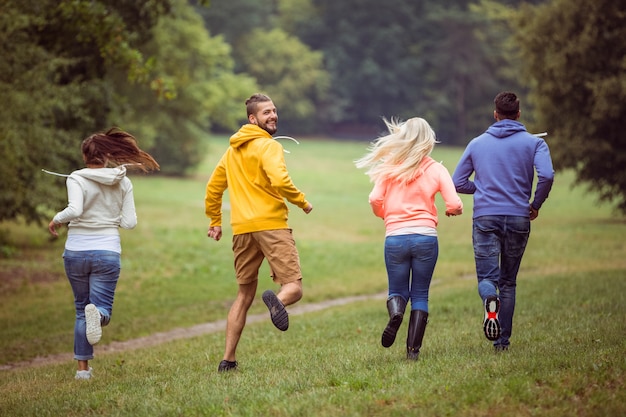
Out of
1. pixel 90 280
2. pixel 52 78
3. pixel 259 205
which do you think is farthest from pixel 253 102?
pixel 52 78

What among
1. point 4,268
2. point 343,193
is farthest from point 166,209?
point 4,268

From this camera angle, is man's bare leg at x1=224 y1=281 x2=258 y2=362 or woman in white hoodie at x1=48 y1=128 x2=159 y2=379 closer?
man's bare leg at x1=224 y1=281 x2=258 y2=362

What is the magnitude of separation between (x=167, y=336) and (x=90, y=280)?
5.75 metres

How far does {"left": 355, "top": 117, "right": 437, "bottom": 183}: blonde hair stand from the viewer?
22.7 feet

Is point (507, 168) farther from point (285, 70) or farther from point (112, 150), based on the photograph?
point (285, 70)

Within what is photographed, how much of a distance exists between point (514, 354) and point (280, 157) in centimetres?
252

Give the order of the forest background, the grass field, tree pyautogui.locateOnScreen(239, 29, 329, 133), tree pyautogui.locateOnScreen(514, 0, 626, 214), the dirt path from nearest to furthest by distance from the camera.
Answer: the grass field
the dirt path
the forest background
tree pyautogui.locateOnScreen(514, 0, 626, 214)
tree pyautogui.locateOnScreen(239, 29, 329, 133)

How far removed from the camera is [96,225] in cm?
723

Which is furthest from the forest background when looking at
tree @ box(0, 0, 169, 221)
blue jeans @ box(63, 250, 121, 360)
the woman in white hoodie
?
blue jeans @ box(63, 250, 121, 360)

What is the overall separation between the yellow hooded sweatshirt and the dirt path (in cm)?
467

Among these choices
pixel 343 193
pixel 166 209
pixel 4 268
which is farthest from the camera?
pixel 343 193

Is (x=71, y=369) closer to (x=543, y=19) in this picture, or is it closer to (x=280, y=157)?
(x=280, y=157)

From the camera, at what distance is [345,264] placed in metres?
21.7

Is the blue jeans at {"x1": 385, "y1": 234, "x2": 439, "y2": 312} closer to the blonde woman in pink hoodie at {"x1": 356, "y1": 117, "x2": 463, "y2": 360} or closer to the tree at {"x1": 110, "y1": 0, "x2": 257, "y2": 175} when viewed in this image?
the blonde woman in pink hoodie at {"x1": 356, "y1": 117, "x2": 463, "y2": 360}
